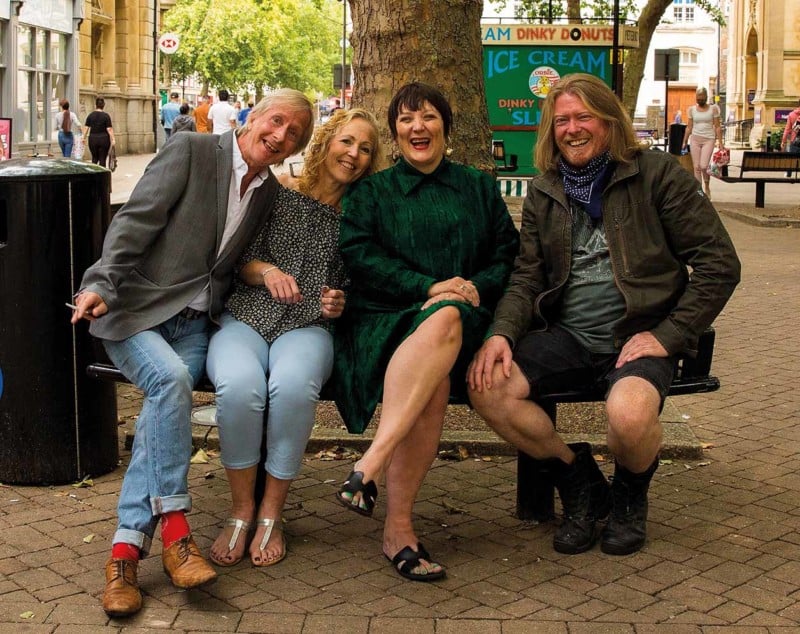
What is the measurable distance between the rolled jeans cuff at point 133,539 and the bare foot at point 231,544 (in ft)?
0.99

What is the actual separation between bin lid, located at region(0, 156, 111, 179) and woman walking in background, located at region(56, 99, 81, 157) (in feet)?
80.2

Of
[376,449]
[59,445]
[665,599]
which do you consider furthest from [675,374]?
[59,445]

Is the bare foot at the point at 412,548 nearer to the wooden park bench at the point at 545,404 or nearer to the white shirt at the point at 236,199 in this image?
the wooden park bench at the point at 545,404

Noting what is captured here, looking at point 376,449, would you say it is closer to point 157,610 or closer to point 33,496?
point 157,610

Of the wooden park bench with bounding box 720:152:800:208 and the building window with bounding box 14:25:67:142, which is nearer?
the wooden park bench with bounding box 720:152:800:208

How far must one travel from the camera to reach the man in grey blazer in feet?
13.1

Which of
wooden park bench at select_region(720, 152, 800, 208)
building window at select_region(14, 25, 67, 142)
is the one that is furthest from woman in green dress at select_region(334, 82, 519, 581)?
building window at select_region(14, 25, 67, 142)

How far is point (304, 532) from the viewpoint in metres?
4.58

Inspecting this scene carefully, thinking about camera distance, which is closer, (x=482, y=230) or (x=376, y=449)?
(x=376, y=449)

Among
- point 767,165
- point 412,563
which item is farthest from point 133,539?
point 767,165

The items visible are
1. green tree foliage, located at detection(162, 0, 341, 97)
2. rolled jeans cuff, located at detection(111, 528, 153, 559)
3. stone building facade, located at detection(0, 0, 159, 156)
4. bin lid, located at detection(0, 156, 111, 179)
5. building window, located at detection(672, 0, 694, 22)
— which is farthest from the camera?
building window, located at detection(672, 0, 694, 22)

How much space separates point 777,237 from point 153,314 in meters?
12.4

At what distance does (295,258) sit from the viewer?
4586 millimetres

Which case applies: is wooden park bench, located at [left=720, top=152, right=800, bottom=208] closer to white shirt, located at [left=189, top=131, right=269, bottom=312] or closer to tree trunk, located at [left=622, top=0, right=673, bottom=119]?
tree trunk, located at [left=622, top=0, right=673, bottom=119]
